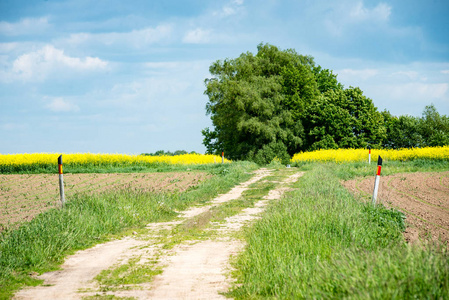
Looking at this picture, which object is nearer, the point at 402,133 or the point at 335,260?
the point at 335,260

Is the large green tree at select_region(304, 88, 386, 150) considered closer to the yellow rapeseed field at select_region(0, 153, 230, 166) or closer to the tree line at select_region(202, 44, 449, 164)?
the tree line at select_region(202, 44, 449, 164)

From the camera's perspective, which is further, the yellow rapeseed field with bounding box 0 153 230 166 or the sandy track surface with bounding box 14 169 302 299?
the yellow rapeseed field with bounding box 0 153 230 166

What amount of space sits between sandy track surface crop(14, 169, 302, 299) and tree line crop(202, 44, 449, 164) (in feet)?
117

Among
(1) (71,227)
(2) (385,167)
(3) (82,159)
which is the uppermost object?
(3) (82,159)

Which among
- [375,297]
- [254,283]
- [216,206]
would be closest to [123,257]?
[254,283]

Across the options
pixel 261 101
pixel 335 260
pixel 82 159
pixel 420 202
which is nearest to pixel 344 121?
pixel 261 101

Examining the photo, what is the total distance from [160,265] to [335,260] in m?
3.22

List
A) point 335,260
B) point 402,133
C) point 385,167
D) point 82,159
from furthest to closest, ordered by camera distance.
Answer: point 402,133, point 82,159, point 385,167, point 335,260

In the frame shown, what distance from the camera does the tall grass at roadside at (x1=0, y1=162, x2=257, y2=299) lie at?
690cm

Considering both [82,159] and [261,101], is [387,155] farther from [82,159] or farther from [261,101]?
[82,159]

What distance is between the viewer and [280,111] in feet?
157

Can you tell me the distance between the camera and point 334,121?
46188 millimetres

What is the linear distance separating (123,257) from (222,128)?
45.1 m

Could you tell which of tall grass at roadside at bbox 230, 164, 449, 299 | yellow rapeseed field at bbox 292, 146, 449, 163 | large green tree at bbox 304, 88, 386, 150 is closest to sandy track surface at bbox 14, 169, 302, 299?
tall grass at roadside at bbox 230, 164, 449, 299
